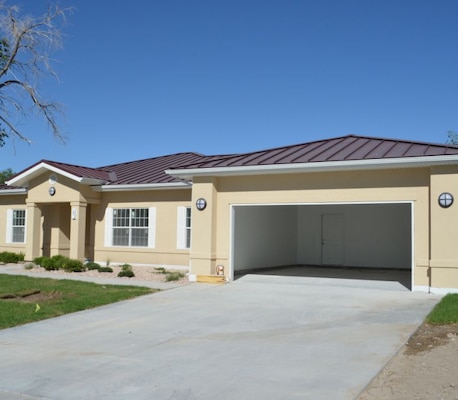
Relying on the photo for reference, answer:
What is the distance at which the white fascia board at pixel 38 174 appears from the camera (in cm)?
2039

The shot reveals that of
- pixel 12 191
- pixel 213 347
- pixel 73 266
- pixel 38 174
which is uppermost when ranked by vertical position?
pixel 38 174

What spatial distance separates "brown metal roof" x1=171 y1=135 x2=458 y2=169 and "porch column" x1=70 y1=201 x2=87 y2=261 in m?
6.25

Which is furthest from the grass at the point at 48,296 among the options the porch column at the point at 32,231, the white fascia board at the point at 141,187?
the porch column at the point at 32,231

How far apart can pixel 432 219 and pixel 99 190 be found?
1295 cm

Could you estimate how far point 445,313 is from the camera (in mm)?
10133

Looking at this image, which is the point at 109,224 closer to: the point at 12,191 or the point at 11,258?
the point at 11,258

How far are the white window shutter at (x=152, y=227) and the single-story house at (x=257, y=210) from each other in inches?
1.7

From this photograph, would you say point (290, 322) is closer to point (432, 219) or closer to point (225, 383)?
point (225, 383)

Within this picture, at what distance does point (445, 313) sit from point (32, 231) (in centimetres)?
1700

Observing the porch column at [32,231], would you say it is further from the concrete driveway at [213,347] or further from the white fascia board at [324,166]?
the concrete driveway at [213,347]

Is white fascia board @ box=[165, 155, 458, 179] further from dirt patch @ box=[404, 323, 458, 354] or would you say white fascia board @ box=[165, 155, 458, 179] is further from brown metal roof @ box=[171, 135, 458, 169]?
dirt patch @ box=[404, 323, 458, 354]

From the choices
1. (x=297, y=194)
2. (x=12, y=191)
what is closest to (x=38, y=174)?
(x=12, y=191)

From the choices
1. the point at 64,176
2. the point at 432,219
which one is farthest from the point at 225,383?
the point at 64,176

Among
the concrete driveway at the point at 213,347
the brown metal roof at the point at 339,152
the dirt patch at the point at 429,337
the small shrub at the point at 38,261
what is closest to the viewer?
the concrete driveway at the point at 213,347
